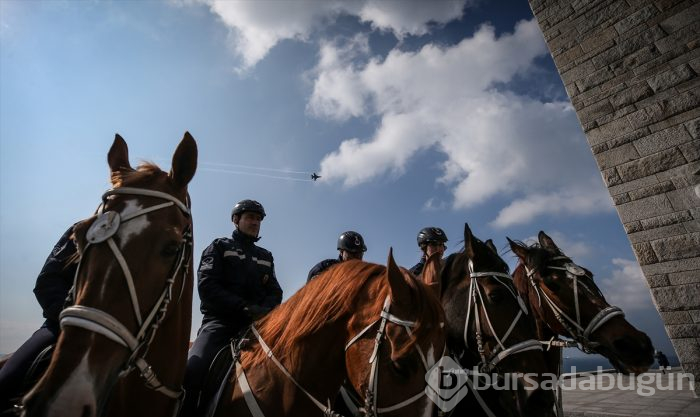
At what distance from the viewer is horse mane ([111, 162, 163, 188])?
68.2 inches

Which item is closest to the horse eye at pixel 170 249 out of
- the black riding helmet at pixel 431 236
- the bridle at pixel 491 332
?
the bridle at pixel 491 332

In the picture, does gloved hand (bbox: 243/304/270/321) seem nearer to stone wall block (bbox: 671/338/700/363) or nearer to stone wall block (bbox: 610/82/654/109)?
stone wall block (bbox: 671/338/700/363)

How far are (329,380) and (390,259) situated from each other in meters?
0.99

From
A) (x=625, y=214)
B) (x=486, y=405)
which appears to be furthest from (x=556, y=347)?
(x=625, y=214)

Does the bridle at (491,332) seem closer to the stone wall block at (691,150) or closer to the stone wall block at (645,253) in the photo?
the stone wall block at (645,253)

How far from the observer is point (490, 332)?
3.24 metres

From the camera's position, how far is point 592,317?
3631 millimetres

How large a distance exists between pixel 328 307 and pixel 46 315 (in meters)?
1.95

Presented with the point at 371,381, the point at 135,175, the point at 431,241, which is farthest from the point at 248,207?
the point at 431,241

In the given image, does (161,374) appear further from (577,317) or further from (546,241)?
(546,241)

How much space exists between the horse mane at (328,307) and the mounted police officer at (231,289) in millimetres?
437


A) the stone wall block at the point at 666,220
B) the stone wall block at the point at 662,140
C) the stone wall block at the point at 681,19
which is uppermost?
the stone wall block at the point at 681,19

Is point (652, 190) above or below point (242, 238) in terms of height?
above

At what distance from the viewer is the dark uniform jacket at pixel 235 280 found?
10.00 feet
